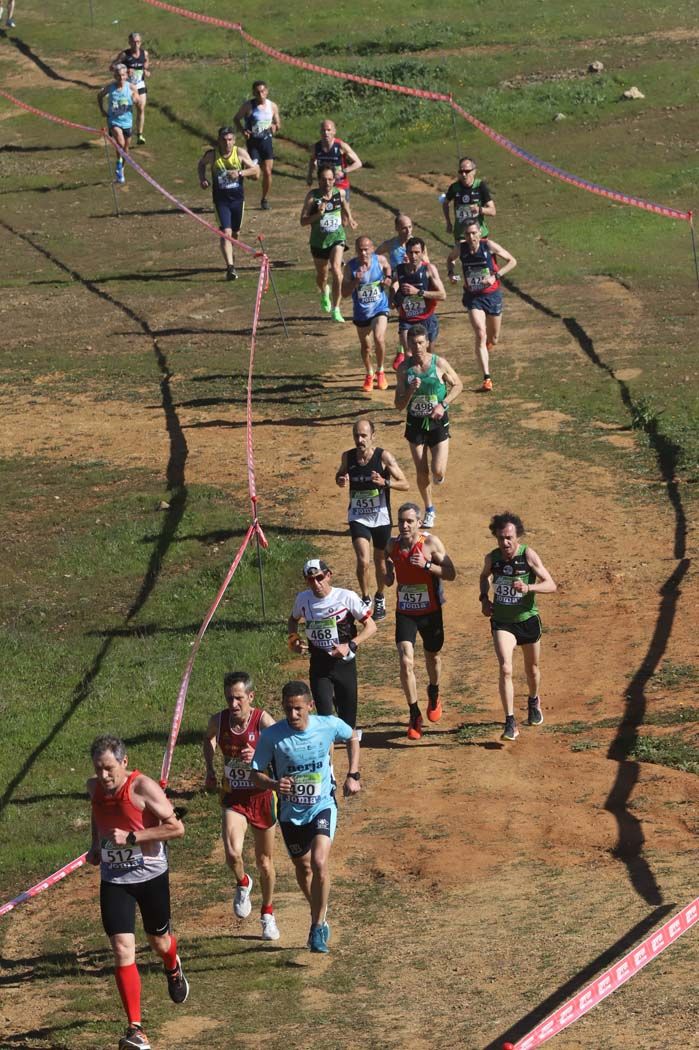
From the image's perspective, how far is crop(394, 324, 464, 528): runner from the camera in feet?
58.2

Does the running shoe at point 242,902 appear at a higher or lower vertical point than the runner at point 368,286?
lower

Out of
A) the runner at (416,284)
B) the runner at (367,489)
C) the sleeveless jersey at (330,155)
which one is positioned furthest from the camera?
the sleeveless jersey at (330,155)

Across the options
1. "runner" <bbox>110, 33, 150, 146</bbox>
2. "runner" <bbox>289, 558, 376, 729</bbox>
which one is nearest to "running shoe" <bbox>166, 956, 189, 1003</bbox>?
"runner" <bbox>289, 558, 376, 729</bbox>

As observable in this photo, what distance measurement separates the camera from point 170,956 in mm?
10352

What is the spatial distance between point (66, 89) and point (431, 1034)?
3439 cm

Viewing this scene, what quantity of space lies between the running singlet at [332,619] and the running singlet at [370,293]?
846 centimetres

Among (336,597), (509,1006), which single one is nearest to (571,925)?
(509,1006)

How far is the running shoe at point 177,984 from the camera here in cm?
1038

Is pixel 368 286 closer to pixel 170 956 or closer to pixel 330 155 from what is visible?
pixel 330 155

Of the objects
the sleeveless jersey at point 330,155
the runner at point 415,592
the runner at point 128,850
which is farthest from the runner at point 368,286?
the runner at point 128,850

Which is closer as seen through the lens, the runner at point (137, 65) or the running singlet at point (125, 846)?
the running singlet at point (125, 846)

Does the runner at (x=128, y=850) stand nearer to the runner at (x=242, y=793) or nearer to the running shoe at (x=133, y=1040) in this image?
the running shoe at (x=133, y=1040)

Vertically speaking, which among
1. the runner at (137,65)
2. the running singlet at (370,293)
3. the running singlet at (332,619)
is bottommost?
the running singlet at (332,619)

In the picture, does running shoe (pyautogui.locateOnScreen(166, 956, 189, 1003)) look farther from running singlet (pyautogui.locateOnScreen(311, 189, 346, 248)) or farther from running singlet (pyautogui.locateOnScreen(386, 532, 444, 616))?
running singlet (pyautogui.locateOnScreen(311, 189, 346, 248))
